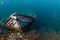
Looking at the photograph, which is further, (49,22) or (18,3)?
(18,3)

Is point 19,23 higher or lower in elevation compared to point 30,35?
higher

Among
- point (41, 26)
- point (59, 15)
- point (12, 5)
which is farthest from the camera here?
point (12, 5)

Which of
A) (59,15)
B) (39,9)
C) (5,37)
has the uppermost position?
A: (39,9)

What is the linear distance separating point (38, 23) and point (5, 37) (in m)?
5.56

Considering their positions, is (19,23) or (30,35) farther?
(19,23)

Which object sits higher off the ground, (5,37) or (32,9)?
(32,9)

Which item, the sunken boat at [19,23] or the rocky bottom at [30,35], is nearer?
the rocky bottom at [30,35]

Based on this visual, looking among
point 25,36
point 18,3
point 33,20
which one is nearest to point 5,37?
point 25,36

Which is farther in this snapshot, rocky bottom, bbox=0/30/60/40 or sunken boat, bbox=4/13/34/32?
sunken boat, bbox=4/13/34/32

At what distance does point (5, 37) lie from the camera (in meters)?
19.1

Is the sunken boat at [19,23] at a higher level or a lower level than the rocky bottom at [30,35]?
higher

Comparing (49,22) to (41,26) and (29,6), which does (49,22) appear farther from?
(29,6)

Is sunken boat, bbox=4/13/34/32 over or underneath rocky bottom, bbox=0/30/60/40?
over

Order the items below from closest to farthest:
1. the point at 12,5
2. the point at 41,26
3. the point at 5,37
Result: the point at 5,37 → the point at 41,26 → the point at 12,5
